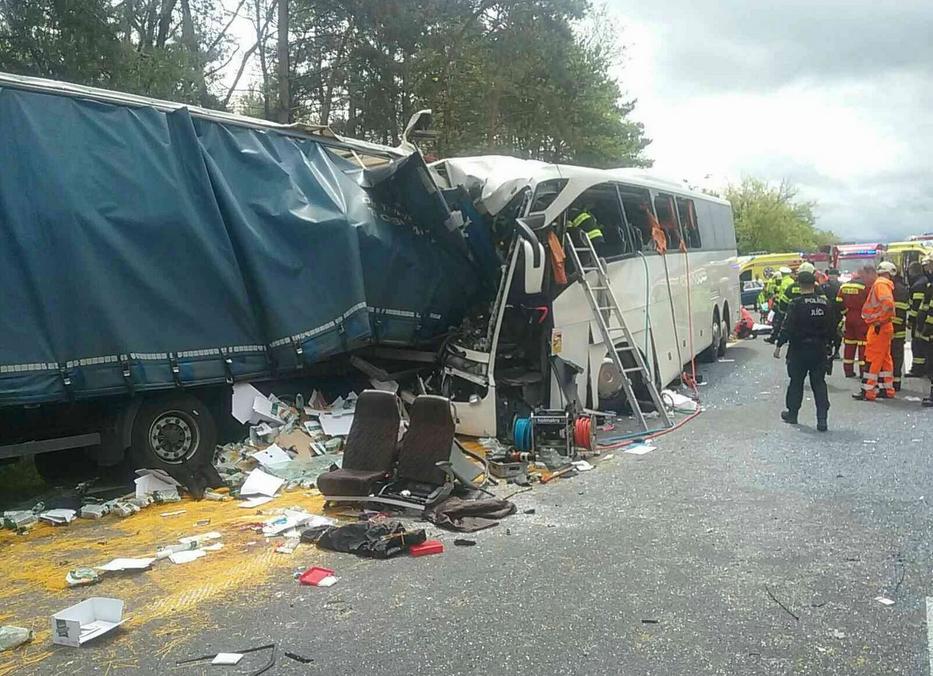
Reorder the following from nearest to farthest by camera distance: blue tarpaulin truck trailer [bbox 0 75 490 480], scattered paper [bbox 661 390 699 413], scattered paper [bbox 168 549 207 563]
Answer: scattered paper [bbox 168 549 207 563], blue tarpaulin truck trailer [bbox 0 75 490 480], scattered paper [bbox 661 390 699 413]

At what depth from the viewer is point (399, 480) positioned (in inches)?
258

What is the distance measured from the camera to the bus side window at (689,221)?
13281mm

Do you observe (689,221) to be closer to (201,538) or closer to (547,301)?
(547,301)

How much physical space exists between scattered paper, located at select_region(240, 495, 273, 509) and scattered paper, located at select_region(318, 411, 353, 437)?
4.45 feet

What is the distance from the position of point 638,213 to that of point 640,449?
3943 millimetres

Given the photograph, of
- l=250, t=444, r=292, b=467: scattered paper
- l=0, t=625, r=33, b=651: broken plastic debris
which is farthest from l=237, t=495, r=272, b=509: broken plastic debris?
l=0, t=625, r=33, b=651: broken plastic debris

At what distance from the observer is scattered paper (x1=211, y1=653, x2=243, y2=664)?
3.83 m

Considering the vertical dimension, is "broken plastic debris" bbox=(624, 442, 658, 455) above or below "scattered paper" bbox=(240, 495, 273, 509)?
below

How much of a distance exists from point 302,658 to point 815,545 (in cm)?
337

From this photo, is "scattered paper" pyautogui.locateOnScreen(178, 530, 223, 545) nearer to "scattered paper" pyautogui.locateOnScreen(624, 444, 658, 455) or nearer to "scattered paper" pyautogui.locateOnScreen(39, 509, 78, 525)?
"scattered paper" pyautogui.locateOnScreen(39, 509, 78, 525)

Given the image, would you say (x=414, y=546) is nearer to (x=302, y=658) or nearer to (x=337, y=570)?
(x=337, y=570)

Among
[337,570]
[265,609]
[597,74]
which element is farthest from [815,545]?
[597,74]

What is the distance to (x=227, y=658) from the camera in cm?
386

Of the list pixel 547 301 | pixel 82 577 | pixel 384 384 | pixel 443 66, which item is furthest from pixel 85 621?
pixel 443 66
